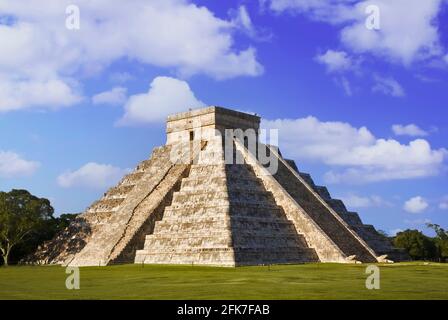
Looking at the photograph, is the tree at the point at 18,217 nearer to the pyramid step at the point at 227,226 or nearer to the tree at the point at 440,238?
the pyramid step at the point at 227,226

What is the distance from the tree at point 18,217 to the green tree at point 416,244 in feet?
119

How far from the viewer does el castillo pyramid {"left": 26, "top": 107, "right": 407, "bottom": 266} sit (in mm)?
33812

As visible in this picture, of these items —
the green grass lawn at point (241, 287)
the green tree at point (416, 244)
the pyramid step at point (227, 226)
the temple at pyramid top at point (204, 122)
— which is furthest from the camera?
the green tree at point (416, 244)

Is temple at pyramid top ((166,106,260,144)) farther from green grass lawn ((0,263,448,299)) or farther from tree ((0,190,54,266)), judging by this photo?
green grass lawn ((0,263,448,299))

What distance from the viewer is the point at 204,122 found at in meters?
44.8

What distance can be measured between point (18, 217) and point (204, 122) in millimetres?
15508

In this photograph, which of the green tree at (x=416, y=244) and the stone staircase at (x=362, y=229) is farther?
the green tree at (x=416, y=244)

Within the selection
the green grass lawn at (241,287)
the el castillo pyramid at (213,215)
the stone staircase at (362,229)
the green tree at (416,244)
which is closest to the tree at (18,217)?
the el castillo pyramid at (213,215)

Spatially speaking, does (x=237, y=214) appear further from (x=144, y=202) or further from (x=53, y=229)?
(x=53, y=229)

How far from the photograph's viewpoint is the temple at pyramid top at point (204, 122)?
44.3m

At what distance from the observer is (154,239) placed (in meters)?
36.1

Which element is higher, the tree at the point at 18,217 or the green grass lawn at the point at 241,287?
the tree at the point at 18,217

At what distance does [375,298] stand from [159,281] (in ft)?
30.4

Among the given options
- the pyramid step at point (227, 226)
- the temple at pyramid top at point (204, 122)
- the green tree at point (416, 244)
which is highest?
the temple at pyramid top at point (204, 122)
